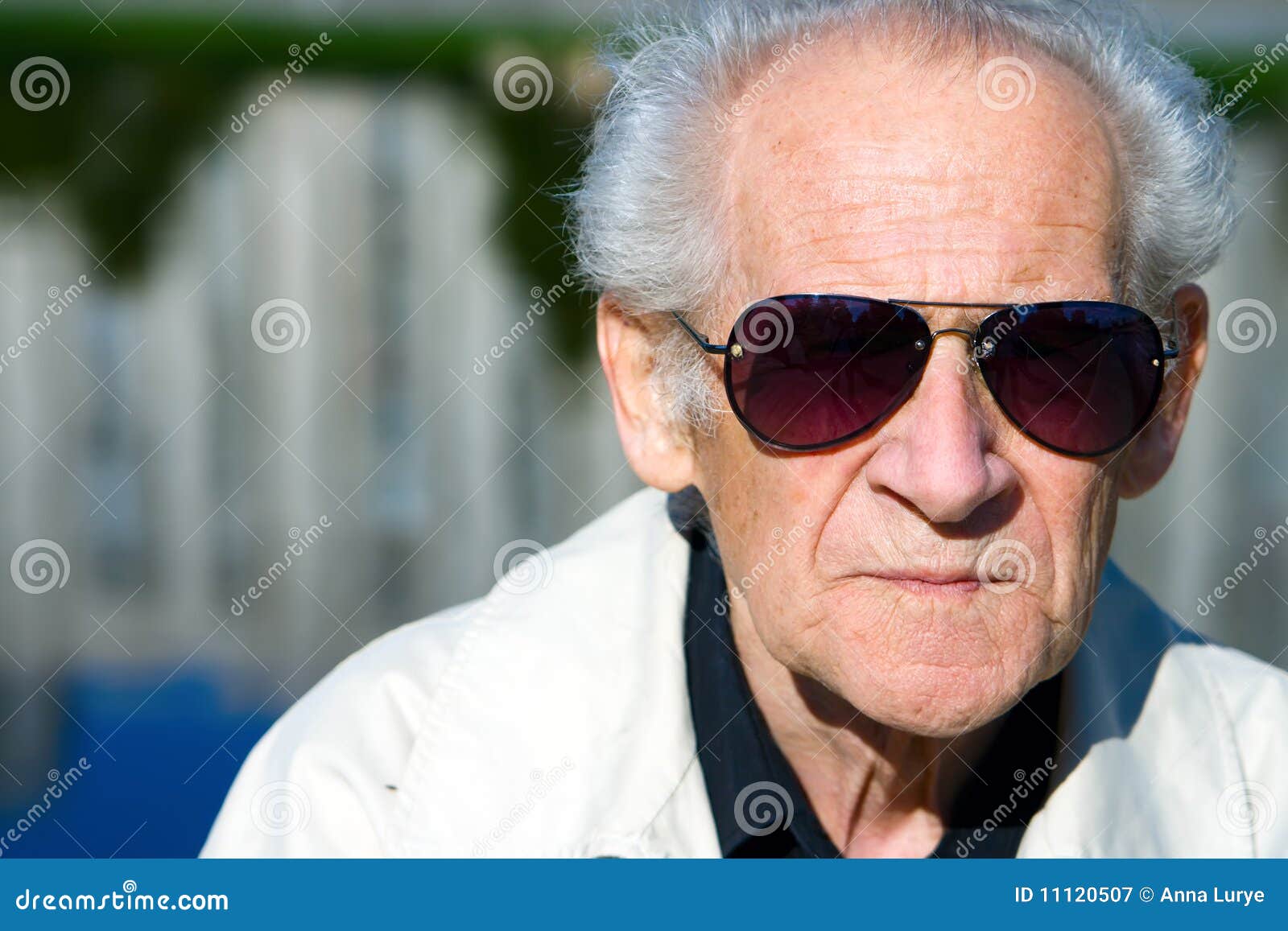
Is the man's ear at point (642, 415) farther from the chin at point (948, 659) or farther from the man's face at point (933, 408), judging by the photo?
the chin at point (948, 659)

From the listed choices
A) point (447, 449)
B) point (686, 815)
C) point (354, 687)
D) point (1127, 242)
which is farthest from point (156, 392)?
point (1127, 242)

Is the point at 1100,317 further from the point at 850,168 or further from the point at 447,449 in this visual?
the point at 447,449

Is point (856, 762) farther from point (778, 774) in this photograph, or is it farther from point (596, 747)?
point (596, 747)

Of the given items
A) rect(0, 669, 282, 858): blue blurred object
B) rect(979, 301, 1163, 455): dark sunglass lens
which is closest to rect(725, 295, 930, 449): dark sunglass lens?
rect(979, 301, 1163, 455): dark sunglass lens

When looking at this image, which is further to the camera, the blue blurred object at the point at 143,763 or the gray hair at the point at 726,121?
the blue blurred object at the point at 143,763

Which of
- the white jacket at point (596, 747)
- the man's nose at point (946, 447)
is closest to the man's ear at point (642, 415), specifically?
the white jacket at point (596, 747)

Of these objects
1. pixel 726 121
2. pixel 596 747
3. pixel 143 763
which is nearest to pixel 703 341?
pixel 726 121

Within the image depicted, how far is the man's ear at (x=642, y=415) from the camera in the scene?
1823mm

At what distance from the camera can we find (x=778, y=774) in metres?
1.82

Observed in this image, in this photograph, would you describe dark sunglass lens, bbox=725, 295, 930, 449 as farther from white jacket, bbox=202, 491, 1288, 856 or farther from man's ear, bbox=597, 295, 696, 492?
white jacket, bbox=202, 491, 1288, 856

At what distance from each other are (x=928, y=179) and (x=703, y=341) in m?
0.42

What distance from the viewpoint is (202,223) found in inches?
172

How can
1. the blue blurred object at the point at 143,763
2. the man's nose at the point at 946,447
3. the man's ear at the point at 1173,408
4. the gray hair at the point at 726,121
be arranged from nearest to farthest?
the man's nose at the point at 946,447 < the gray hair at the point at 726,121 < the man's ear at the point at 1173,408 < the blue blurred object at the point at 143,763

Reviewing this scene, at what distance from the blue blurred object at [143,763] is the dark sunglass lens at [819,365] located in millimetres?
3114
